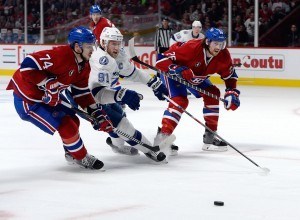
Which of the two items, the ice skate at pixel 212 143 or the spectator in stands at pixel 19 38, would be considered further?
the spectator in stands at pixel 19 38

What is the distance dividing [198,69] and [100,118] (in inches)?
43.2

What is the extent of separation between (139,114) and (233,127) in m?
1.31

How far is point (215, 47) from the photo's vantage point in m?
5.83

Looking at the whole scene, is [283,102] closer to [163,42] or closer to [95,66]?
[163,42]

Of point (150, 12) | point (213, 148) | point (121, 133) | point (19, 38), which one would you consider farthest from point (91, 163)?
point (19, 38)

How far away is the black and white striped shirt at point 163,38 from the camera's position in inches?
481

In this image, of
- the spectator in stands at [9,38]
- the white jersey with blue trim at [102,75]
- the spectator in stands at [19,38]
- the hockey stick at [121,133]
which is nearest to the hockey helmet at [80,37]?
the white jersey with blue trim at [102,75]

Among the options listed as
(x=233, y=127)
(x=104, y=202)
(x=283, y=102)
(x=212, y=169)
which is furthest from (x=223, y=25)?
(x=104, y=202)

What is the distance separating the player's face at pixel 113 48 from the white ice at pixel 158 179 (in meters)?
0.75

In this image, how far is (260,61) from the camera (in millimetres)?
11773

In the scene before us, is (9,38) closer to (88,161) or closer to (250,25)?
(250,25)

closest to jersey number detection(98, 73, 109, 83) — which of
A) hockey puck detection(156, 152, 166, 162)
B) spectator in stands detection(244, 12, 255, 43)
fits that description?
hockey puck detection(156, 152, 166, 162)

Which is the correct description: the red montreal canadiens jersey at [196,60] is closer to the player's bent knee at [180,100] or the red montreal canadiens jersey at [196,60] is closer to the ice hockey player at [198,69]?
the ice hockey player at [198,69]

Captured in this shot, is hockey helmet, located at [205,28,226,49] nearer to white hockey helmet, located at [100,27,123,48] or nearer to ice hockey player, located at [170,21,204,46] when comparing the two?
Result: white hockey helmet, located at [100,27,123,48]
